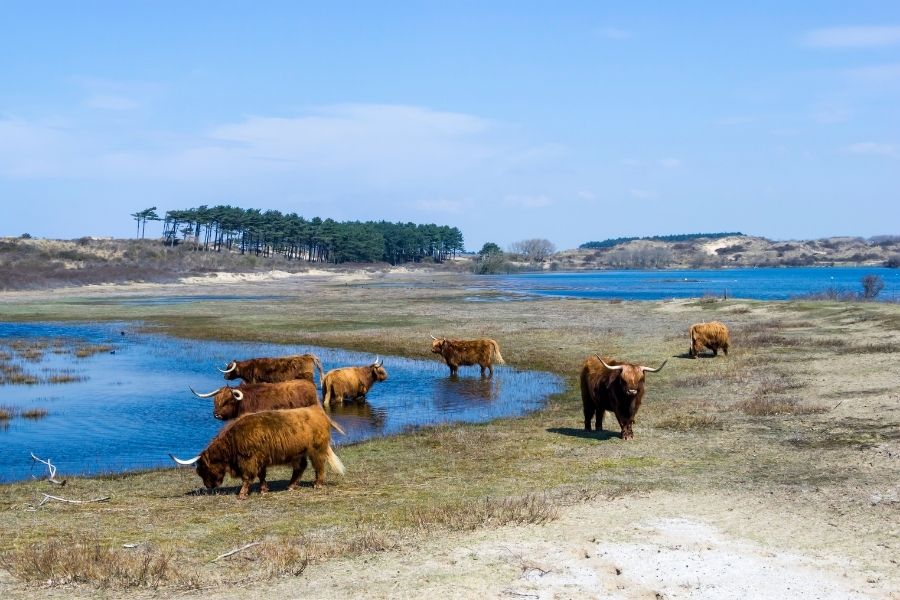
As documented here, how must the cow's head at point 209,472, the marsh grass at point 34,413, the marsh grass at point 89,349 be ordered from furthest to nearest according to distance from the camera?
1. the marsh grass at point 89,349
2. the marsh grass at point 34,413
3. the cow's head at point 209,472

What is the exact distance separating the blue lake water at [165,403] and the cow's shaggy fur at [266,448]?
11.3ft

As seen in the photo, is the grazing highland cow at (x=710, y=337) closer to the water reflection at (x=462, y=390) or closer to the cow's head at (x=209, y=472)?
the water reflection at (x=462, y=390)

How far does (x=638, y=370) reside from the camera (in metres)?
15.6

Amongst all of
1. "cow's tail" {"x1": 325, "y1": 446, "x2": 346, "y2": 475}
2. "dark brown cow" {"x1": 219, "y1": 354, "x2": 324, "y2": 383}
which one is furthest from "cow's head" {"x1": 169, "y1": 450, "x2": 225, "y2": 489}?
"dark brown cow" {"x1": 219, "y1": 354, "x2": 324, "y2": 383}

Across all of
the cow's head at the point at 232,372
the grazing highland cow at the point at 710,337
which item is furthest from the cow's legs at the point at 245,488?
the grazing highland cow at the point at 710,337

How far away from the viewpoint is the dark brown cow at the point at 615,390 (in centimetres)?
1548

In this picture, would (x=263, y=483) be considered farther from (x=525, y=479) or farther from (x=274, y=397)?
(x=274, y=397)

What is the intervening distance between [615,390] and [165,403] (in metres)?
11.7

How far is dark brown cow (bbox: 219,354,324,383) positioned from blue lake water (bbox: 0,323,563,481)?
1.22 m

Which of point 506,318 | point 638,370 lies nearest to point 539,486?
point 638,370

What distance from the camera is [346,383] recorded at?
2230 centimetres

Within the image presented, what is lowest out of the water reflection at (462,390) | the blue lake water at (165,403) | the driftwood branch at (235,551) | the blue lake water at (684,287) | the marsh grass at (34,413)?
the marsh grass at (34,413)

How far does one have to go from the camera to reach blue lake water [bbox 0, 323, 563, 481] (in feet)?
55.8

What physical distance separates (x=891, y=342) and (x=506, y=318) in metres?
22.2
